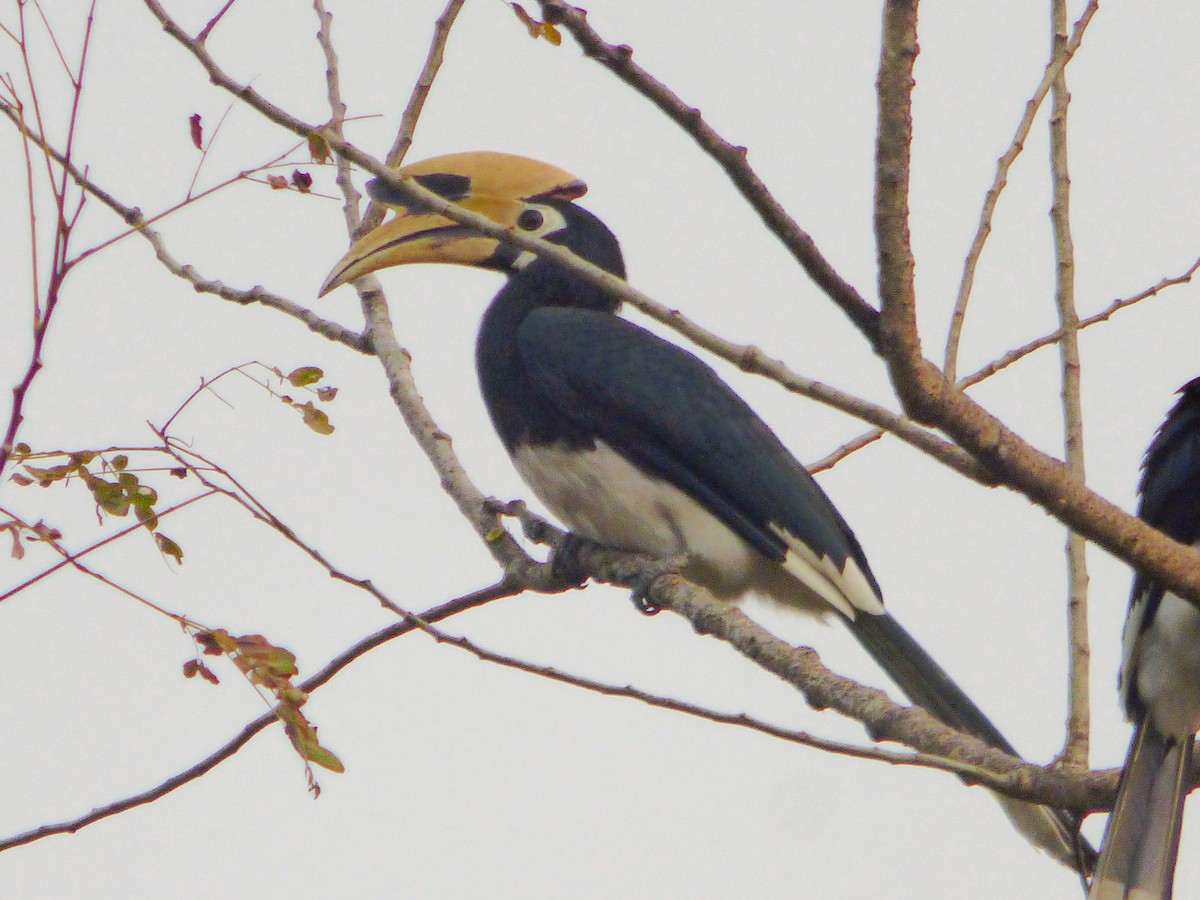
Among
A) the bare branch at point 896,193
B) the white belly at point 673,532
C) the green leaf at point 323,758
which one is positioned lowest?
the green leaf at point 323,758

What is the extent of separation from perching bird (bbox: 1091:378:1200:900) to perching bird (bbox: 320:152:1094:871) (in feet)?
1.24

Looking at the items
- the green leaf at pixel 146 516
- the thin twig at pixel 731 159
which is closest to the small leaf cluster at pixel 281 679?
the green leaf at pixel 146 516

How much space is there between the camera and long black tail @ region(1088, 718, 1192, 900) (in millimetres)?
2783

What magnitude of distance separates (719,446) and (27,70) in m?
2.31

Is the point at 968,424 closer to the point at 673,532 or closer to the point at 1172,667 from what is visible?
the point at 1172,667

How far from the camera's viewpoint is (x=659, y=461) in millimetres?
4141

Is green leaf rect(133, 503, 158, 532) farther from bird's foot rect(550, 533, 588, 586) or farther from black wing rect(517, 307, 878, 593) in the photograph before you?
black wing rect(517, 307, 878, 593)

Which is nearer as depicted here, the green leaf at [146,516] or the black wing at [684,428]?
the green leaf at [146,516]

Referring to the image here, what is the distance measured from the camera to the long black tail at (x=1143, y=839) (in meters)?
2.78

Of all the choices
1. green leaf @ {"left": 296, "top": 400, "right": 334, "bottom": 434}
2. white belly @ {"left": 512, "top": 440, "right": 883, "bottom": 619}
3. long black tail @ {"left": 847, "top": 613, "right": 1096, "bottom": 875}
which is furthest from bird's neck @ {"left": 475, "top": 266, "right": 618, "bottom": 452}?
green leaf @ {"left": 296, "top": 400, "right": 334, "bottom": 434}

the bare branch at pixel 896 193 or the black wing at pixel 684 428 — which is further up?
the black wing at pixel 684 428

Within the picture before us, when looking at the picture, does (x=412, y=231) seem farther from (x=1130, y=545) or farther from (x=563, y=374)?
(x=1130, y=545)

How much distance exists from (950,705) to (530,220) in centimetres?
219

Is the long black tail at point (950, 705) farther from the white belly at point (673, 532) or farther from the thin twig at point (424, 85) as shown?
the thin twig at point (424, 85)
